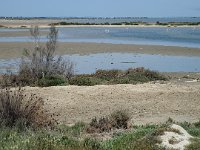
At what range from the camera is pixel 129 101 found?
15.4 m

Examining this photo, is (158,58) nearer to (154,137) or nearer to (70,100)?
(70,100)

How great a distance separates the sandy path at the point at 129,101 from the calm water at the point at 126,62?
27.4 feet

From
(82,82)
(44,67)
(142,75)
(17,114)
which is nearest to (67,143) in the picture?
(17,114)

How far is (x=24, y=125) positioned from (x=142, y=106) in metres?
5.59

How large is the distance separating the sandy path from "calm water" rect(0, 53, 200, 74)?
835cm

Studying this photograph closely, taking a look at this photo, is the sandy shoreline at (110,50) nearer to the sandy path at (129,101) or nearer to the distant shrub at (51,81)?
the distant shrub at (51,81)

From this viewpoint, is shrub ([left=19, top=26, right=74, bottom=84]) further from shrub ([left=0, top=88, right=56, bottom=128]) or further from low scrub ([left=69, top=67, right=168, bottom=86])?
shrub ([left=0, top=88, right=56, bottom=128])

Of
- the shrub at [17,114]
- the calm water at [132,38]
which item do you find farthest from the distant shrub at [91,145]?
the calm water at [132,38]

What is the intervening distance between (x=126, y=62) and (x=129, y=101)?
15.2 m

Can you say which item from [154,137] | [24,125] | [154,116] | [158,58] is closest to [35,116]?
[24,125]

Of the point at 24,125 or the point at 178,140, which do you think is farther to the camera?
the point at 24,125

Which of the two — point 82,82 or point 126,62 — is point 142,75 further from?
point 126,62

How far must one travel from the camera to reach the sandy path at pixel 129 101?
13453mm

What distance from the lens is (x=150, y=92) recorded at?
16.8 meters
